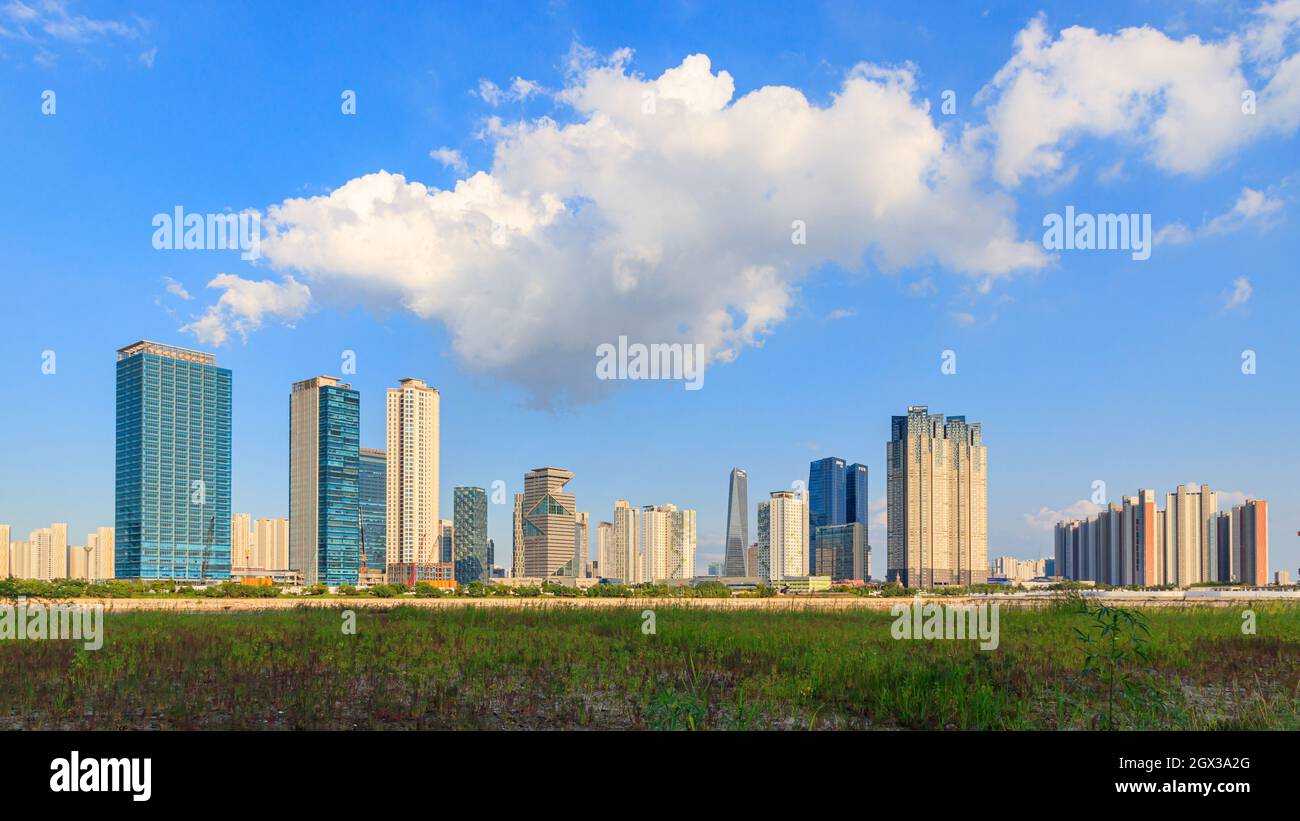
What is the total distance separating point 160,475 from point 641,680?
21166 centimetres

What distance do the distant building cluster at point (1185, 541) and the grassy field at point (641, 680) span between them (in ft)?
333

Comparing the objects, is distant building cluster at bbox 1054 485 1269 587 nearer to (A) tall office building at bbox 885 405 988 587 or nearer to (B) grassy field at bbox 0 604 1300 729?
(A) tall office building at bbox 885 405 988 587

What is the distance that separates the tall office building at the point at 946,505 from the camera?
5221 inches

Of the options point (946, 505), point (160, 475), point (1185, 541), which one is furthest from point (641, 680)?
point (160, 475)

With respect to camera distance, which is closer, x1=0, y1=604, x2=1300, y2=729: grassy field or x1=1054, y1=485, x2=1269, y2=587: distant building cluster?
x1=0, y1=604, x2=1300, y2=729: grassy field

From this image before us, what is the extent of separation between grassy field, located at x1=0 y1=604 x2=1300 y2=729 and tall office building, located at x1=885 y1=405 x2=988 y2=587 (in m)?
114

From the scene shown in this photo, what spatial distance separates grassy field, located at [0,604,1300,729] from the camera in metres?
12.6

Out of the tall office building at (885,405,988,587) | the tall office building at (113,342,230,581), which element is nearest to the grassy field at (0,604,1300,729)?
the tall office building at (885,405,988,587)

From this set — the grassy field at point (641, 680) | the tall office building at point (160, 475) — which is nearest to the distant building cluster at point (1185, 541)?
the grassy field at point (641, 680)

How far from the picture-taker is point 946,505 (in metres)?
137

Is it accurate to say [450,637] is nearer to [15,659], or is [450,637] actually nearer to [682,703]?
[15,659]

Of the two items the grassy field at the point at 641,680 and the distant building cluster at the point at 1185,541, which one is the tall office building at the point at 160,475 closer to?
the distant building cluster at the point at 1185,541

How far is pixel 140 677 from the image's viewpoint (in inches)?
601
